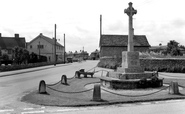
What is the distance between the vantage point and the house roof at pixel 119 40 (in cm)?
4950

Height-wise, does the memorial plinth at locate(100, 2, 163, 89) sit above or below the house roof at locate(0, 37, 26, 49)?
below

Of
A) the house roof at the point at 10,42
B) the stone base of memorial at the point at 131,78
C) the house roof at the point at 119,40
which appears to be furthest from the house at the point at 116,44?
the stone base of memorial at the point at 131,78

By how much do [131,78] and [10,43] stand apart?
5960 centimetres

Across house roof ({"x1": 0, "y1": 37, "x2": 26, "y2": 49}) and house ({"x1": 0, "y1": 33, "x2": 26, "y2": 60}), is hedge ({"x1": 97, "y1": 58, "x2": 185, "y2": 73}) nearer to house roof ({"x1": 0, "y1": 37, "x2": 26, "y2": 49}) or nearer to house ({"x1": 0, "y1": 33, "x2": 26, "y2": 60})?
house ({"x1": 0, "y1": 33, "x2": 26, "y2": 60})

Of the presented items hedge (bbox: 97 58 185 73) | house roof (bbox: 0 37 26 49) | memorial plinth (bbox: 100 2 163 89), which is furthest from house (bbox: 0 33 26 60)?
memorial plinth (bbox: 100 2 163 89)

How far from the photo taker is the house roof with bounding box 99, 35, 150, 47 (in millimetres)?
49500

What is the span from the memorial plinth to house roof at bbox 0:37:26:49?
56.1 meters

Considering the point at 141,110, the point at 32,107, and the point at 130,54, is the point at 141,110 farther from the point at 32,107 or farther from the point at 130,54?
the point at 130,54

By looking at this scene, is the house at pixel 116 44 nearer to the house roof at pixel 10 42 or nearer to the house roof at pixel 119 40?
the house roof at pixel 119 40

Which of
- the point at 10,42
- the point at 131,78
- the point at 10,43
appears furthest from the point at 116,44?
the point at 131,78

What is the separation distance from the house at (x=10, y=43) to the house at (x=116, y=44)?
95.2 feet

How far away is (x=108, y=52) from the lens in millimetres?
48906

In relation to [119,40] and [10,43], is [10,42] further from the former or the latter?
[119,40]

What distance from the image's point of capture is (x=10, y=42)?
65062mm
